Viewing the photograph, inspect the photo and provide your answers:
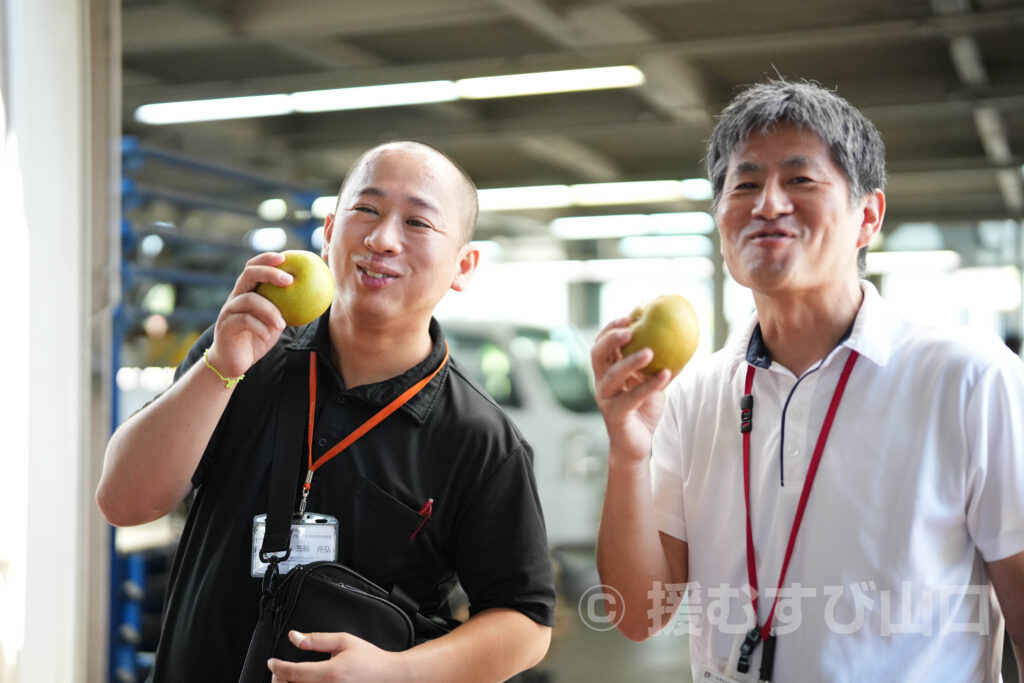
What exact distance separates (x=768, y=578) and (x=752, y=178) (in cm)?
67

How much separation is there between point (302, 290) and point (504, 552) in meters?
0.53

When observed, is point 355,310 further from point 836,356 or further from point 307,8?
point 307,8

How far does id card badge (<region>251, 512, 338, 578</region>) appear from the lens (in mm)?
1567

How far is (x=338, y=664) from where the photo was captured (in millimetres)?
1431

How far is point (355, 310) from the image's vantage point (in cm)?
168

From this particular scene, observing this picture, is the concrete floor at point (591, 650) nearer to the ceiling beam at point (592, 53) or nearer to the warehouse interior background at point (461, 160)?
the warehouse interior background at point (461, 160)

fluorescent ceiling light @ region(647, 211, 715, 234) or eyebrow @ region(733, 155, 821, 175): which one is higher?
fluorescent ceiling light @ region(647, 211, 715, 234)

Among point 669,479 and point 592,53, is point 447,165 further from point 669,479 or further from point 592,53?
point 592,53

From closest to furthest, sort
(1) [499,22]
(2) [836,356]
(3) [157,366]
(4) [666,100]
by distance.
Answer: (2) [836,356] → (3) [157,366] → (1) [499,22] → (4) [666,100]

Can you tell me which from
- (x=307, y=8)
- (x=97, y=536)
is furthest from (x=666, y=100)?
(x=97, y=536)

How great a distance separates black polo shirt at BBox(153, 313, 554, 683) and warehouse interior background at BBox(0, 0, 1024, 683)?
0.83 metres

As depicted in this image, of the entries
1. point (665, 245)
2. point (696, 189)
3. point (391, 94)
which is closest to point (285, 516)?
point (391, 94)

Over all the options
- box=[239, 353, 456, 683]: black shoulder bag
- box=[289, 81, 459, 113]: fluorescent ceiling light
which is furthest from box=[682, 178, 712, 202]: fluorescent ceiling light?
box=[239, 353, 456, 683]: black shoulder bag

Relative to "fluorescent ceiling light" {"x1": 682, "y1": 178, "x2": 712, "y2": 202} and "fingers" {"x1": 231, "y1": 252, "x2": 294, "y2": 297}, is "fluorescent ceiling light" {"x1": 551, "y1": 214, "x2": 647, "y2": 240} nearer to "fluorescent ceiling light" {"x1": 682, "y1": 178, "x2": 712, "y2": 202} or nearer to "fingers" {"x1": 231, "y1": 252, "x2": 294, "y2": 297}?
"fluorescent ceiling light" {"x1": 682, "y1": 178, "x2": 712, "y2": 202}
